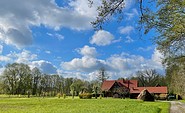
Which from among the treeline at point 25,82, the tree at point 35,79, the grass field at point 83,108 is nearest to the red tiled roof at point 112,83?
the treeline at point 25,82

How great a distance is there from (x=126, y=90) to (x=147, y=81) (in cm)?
2471

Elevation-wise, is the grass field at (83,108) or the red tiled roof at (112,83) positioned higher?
the red tiled roof at (112,83)

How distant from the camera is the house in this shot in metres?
76.2

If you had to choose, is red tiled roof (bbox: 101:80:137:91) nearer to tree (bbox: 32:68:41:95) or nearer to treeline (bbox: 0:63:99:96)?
treeline (bbox: 0:63:99:96)

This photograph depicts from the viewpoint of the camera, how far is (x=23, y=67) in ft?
286

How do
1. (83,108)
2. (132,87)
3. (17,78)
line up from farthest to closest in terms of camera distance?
(17,78), (132,87), (83,108)

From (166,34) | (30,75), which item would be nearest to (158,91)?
(30,75)

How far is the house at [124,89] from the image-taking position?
76.2m

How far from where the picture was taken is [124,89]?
7575cm

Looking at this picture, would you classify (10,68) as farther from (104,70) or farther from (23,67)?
(104,70)

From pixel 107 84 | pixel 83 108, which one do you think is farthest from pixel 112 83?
pixel 83 108

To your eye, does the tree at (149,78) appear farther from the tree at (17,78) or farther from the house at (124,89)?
the tree at (17,78)

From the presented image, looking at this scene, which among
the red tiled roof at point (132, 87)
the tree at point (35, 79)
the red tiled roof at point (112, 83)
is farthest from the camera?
the tree at point (35, 79)

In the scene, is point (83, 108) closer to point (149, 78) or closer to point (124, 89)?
point (124, 89)
